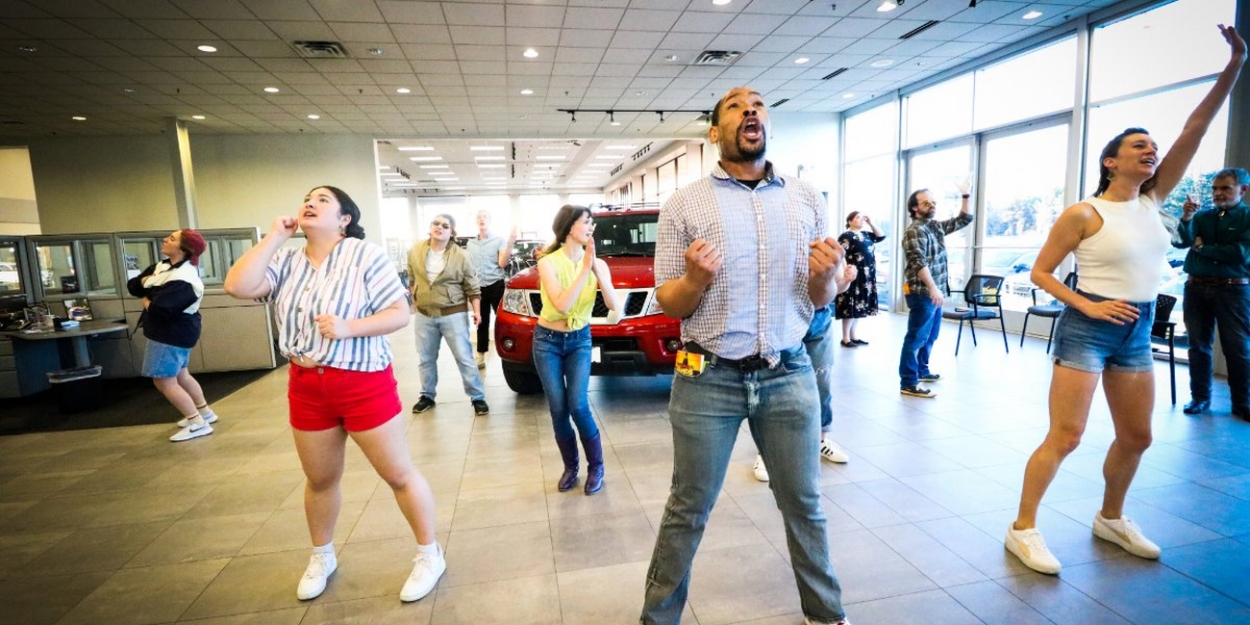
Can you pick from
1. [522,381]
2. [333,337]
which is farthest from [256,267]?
[522,381]

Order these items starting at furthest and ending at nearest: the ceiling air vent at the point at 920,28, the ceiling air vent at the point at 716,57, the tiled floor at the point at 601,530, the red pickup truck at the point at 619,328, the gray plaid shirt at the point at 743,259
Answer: the ceiling air vent at the point at 716,57 < the ceiling air vent at the point at 920,28 < the red pickup truck at the point at 619,328 < the tiled floor at the point at 601,530 < the gray plaid shirt at the point at 743,259

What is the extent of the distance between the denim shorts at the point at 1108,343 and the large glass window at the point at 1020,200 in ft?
21.2

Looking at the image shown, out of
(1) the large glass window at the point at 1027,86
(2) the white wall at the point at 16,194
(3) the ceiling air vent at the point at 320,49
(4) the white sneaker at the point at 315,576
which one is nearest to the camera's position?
(4) the white sneaker at the point at 315,576

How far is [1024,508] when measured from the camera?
8.00ft

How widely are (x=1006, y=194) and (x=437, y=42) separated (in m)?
8.50

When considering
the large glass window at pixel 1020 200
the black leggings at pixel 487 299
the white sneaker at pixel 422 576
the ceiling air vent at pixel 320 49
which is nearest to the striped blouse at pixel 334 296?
the white sneaker at pixel 422 576

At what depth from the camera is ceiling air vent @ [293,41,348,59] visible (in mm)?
7184

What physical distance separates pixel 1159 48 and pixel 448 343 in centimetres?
840

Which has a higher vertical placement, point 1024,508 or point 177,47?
point 177,47

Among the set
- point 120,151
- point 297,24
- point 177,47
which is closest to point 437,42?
point 297,24

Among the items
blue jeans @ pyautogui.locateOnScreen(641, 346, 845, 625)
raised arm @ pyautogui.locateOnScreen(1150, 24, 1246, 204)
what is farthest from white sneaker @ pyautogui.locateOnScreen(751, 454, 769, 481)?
raised arm @ pyautogui.locateOnScreen(1150, 24, 1246, 204)

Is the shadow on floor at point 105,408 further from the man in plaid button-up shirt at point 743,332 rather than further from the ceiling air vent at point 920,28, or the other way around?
the ceiling air vent at point 920,28

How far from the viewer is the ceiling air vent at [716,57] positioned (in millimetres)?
8359

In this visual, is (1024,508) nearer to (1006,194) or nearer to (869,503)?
(869,503)
